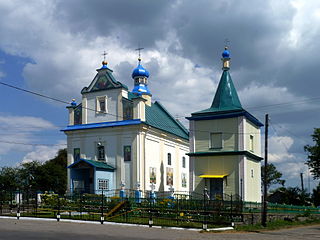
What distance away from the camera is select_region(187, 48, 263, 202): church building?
103 feet

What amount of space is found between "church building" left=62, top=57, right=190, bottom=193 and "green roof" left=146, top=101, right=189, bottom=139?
6.1 inches

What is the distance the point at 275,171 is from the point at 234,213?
50624 mm

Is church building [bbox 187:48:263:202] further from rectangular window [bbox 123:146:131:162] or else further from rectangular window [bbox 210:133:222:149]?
rectangular window [bbox 123:146:131:162]

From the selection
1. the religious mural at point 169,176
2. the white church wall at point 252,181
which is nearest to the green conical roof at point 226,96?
the white church wall at point 252,181

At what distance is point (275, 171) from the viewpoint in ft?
233

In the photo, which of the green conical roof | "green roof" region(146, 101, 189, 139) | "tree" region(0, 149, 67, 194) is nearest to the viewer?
the green conical roof

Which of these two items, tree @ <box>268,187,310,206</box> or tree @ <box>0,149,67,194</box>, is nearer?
tree @ <box>268,187,310,206</box>

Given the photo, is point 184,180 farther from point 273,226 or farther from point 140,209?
point 273,226

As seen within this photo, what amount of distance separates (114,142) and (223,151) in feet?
35.0

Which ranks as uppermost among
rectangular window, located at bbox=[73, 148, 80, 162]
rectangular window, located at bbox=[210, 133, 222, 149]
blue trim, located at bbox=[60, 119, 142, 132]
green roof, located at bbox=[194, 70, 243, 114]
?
green roof, located at bbox=[194, 70, 243, 114]

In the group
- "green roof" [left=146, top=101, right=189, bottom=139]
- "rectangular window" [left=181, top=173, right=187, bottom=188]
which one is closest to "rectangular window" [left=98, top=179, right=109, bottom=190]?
"green roof" [left=146, top=101, right=189, bottom=139]

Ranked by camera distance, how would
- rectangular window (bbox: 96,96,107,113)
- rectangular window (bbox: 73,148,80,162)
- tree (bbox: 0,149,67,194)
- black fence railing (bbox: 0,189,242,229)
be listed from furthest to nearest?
1. tree (bbox: 0,149,67,194)
2. rectangular window (bbox: 73,148,80,162)
3. rectangular window (bbox: 96,96,107,113)
4. black fence railing (bbox: 0,189,242,229)

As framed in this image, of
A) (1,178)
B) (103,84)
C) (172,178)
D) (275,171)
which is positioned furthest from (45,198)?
(275,171)

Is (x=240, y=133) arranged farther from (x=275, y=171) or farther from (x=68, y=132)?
(x=275, y=171)
